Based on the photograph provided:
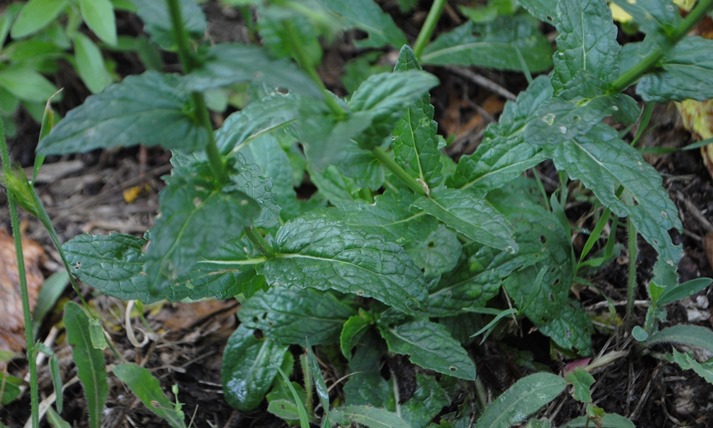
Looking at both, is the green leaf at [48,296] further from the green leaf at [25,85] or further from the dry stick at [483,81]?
the dry stick at [483,81]

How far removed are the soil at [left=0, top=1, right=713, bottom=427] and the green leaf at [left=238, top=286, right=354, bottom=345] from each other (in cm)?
24

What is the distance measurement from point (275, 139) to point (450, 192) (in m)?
0.77

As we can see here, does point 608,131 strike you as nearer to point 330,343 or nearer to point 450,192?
point 450,192

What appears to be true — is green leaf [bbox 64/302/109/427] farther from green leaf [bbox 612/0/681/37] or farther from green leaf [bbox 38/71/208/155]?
green leaf [bbox 612/0/681/37]

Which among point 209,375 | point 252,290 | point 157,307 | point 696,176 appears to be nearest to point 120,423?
point 209,375

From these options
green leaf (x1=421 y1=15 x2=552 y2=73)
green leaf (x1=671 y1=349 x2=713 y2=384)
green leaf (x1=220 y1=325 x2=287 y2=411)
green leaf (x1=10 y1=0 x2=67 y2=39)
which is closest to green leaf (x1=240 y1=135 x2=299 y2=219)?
green leaf (x1=220 y1=325 x2=287 y2=411)

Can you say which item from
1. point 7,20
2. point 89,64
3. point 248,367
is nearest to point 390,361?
point 248,367

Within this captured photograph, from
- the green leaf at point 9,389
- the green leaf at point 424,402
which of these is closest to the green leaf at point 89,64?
the green leaf at point 9,389

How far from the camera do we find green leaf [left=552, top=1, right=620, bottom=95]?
1859mm

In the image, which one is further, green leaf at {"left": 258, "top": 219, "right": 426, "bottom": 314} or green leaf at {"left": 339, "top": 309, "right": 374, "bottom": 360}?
green leaf at {"left": 339, "top": 309, "right": 374, "bottom": 360}

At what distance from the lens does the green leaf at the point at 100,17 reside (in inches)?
102

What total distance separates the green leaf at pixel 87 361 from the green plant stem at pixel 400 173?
1094 mm

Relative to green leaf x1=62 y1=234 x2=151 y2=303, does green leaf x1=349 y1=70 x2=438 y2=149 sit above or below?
above

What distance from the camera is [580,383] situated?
188 centimetres
